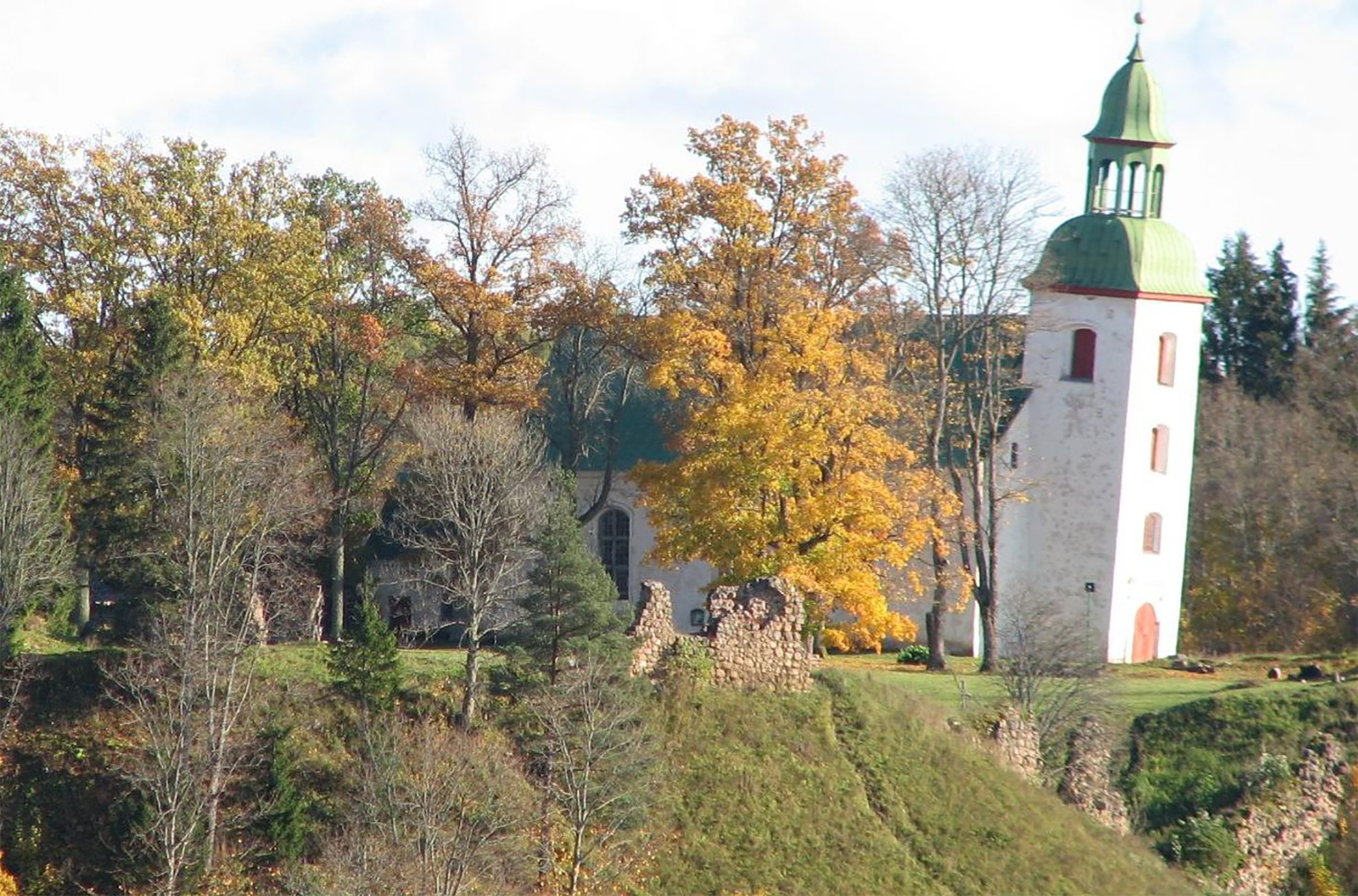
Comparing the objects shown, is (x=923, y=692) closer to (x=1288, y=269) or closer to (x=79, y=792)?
Result: (x=79, y=792)

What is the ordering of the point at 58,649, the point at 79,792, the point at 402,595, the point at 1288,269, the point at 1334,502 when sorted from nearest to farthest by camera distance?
the point at 79,792, the point at 58,649, the point at 402,595, the point at 1334,502, the point at 1288,269

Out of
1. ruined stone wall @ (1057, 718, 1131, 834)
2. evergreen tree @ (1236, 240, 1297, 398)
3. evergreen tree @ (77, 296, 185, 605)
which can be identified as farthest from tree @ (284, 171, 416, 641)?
evergreen tree @ (1236, 240, 1297, 398)

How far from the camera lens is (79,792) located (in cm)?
2988

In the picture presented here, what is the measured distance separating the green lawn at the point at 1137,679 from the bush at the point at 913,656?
0.76 feet

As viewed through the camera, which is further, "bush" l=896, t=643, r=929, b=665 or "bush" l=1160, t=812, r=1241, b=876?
"bush" l=896, t=643, r=929, b=665

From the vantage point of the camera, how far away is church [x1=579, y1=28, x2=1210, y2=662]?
4862 centimetres

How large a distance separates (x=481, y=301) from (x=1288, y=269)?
119 ft

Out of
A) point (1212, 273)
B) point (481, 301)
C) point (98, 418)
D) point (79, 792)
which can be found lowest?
point (79, 792)

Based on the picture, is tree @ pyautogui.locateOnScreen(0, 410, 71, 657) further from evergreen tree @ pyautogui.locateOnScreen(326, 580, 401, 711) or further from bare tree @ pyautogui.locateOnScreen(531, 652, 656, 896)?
bare tree @ pyautogui.locateOnScreen(531, 652, 656, 896)

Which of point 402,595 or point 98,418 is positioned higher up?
point 98,418

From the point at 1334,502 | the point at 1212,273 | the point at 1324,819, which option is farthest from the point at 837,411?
the point at 1212,273

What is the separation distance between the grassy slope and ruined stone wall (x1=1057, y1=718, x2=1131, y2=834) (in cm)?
133

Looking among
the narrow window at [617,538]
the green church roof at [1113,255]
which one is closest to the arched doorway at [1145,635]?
the green church roof at [1113,255]

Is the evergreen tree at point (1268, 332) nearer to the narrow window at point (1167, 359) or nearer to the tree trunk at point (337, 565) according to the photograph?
the narrow window at point (1167, 359)
